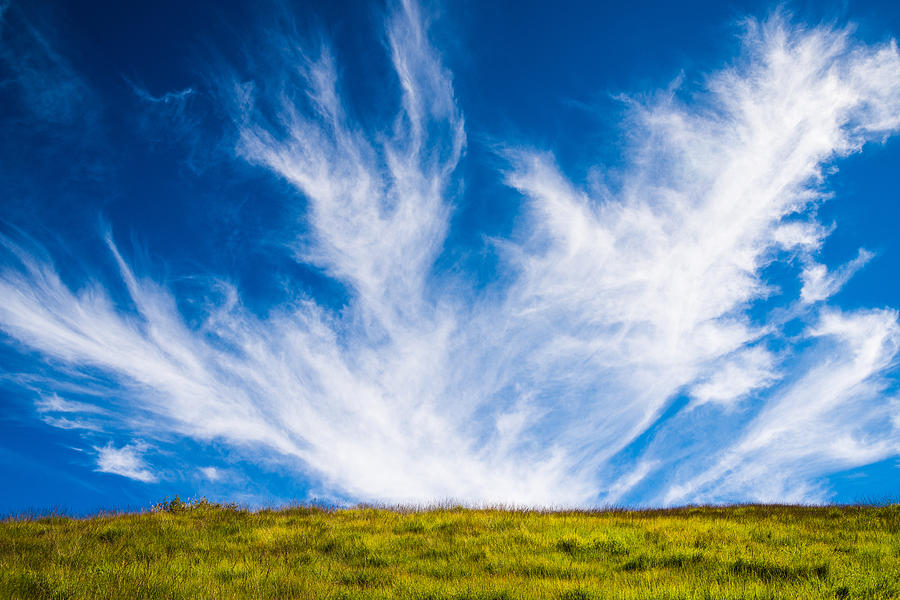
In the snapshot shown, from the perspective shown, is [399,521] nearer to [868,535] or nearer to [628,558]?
[628,558]

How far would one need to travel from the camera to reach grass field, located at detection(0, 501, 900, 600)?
7.12 m

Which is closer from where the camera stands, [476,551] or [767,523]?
[476,551]

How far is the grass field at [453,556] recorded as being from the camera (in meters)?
7.12

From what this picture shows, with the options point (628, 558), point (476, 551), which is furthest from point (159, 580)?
point (628, 558)

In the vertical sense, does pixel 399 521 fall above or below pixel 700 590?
above

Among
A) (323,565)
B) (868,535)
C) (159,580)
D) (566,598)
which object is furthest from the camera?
(868,535)

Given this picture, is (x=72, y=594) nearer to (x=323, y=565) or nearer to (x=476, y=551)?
(x=323, y=565)

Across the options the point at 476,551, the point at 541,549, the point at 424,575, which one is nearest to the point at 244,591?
the point at 424,575

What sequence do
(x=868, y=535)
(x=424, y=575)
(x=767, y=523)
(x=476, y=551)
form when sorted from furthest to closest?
1. (x=767, y=523)
2. (x=868, y=535)
3. (x=476, y=551)
4. (x=424, y=575)

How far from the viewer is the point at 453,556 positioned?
920 centimetres

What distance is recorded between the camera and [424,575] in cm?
814

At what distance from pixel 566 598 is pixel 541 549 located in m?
2.86

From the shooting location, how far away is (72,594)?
22.4 feet

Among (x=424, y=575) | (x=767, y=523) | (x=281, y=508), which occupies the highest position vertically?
(x=281, y=508)
